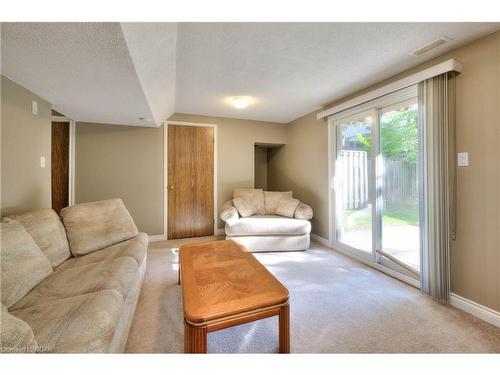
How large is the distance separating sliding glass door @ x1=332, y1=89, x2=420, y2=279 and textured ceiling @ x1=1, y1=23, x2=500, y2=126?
1.61 ft

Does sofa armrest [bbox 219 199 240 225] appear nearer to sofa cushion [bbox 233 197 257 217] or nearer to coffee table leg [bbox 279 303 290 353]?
sofa cushion [bbox 233 197 257 217]

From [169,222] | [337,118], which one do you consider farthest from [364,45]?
[169,222]

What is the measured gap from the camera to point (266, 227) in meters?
3.15

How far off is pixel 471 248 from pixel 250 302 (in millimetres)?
1962

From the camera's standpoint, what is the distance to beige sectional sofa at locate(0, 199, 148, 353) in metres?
0.89

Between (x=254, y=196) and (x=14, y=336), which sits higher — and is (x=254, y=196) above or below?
above

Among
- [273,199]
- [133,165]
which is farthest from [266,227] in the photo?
[133,165]

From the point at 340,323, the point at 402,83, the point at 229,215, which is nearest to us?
the point at 340,323

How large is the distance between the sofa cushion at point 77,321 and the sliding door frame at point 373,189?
266 centimetres

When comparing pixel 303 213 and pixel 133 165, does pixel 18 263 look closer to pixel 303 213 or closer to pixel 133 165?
pixel 133 165

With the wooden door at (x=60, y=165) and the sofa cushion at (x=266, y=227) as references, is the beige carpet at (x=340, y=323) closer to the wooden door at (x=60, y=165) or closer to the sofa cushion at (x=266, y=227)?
the sofa cushion at (x=266, y=227)

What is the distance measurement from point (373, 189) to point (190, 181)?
2959mm

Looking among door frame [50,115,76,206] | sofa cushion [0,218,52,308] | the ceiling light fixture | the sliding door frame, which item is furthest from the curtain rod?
door frame [50,115,76,206]
